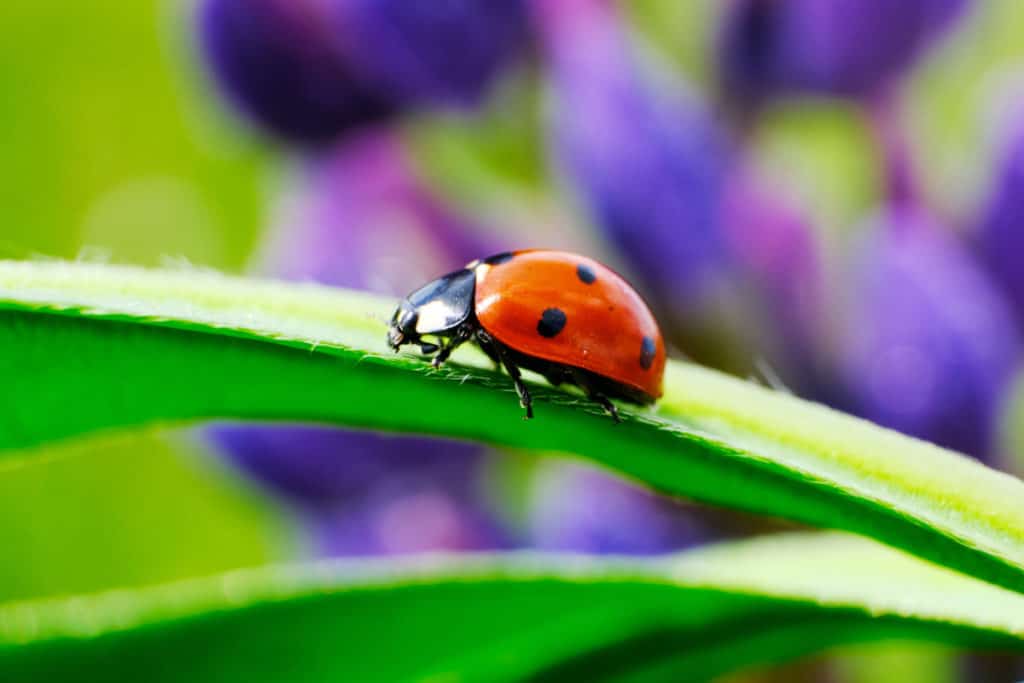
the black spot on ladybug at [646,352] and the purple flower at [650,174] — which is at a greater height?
the purple flower at [650,174]

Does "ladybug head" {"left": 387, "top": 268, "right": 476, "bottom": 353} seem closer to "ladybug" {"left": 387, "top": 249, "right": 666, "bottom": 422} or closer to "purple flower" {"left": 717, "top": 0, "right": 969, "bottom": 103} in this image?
"ladybug" {"left": 387, "top": 249, "right": 666, "bottom": 422}

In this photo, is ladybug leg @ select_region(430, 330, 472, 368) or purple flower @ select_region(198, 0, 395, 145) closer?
ladybug leg @ select_region(430, 330, 472, 368)

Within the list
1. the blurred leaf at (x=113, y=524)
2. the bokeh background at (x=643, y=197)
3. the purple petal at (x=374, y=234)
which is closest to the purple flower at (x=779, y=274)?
the bokeh background at (x=643, y=197)

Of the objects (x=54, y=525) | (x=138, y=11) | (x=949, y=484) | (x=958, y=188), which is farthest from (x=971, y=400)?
(x=138, y=11)

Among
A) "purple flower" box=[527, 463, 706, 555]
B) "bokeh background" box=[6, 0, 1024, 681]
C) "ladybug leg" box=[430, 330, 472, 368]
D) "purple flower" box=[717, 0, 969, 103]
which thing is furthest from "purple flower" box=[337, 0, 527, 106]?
"ladybug leg" box=[430, 330, 472, 368]

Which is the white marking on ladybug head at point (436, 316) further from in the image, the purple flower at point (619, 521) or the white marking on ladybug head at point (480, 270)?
the purple flower at point (619, 521)

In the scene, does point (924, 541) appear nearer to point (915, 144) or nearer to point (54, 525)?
point (915, 144)
